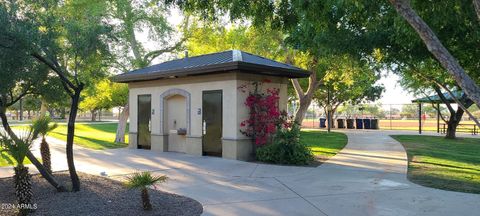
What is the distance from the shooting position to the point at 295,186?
8.48m

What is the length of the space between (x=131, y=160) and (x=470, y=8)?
392 inches

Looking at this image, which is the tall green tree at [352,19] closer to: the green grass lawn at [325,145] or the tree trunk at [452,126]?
the green grass lawn at [325,145]

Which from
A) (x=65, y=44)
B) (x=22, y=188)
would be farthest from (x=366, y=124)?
(x=22, y=188)

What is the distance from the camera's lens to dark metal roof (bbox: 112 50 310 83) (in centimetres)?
1229

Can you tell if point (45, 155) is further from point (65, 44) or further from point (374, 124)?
point (374, 124)

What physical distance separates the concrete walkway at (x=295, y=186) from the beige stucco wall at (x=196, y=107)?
2.55ft

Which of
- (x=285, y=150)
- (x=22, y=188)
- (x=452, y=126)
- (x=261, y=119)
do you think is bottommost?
(x=22, y=188)

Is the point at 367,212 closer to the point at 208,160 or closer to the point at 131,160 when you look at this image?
the point at 208,160

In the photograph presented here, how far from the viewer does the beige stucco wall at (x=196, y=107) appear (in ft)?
41.9

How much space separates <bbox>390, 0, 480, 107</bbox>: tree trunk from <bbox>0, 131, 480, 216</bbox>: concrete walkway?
2.80 meters

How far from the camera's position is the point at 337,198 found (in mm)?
7336

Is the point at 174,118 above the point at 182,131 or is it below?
above

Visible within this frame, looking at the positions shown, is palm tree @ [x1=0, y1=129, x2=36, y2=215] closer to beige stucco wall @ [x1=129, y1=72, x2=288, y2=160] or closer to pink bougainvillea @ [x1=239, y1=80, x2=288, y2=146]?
beige stucco wall @ [x1=129, y1=72, x2=288, y2=160]

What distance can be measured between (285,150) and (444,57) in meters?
7.72
